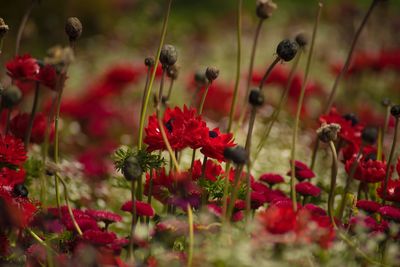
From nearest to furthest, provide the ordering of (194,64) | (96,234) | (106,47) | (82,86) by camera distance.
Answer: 1. (96,234)
2. (82,86)
3. (194,64)
4. (106,47)

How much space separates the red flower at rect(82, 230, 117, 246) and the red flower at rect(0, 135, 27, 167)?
1.03 ft

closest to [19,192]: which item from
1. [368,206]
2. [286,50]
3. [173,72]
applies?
[173,72]

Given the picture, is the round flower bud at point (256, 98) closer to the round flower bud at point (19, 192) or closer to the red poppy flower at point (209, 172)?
the red poppy flower at point (209, 172)

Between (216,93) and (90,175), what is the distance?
5.22 feet

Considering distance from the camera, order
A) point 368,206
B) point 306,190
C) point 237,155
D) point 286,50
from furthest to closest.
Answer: point 306,190, point 368,206, point 286,50, point 237,155

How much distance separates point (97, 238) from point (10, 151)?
1.17 ft

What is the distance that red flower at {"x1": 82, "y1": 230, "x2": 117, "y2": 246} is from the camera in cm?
129

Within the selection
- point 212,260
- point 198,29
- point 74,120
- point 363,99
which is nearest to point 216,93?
point 74,120

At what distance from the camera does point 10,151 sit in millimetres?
1492

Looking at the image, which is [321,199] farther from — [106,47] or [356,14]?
[106,47]

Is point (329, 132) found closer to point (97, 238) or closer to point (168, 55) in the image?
A: point (168, 55)

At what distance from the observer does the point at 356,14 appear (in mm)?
5207

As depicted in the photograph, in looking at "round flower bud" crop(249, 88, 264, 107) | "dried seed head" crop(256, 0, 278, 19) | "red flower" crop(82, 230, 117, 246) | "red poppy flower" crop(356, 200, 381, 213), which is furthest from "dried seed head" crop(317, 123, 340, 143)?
"red flower" crop(82, 230, 117, 246)

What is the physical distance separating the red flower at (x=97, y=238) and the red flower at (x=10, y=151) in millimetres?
315
